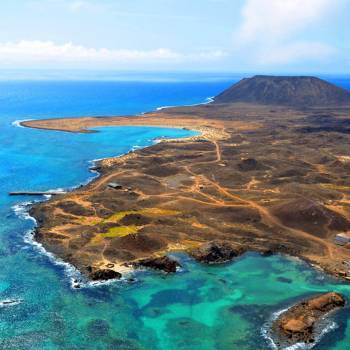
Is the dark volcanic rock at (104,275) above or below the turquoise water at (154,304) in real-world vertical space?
above

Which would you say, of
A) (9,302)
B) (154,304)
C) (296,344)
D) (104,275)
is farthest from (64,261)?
(296,344)

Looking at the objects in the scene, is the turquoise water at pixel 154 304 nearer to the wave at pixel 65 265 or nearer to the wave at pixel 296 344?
the wave at pixel 296 344

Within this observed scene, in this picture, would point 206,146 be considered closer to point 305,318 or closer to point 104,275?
point 104,275

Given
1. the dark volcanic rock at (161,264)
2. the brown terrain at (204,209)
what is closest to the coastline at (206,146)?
the brown terrain at (204,209)

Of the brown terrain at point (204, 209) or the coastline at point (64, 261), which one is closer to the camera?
the coastline at point (64, 261)

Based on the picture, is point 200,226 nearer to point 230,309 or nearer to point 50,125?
point 230,309

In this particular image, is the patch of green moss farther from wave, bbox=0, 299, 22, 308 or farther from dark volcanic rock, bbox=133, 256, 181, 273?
wave, bbox=0, 299, 22, 308

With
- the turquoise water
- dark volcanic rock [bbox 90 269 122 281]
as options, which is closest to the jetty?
the turquoise water
